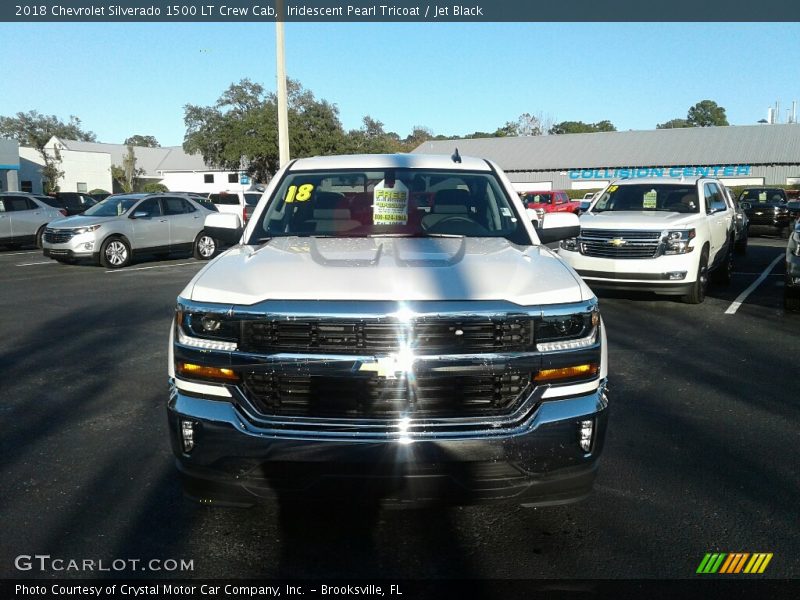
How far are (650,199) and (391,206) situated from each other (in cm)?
803

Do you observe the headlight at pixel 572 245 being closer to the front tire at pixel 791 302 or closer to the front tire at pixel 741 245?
the front tire at pixel 791 302

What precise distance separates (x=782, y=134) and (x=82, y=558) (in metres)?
67.4

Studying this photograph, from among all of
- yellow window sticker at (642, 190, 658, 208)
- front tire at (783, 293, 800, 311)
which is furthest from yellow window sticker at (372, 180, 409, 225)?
yellow window sticker at (642, 190, 658, 208)

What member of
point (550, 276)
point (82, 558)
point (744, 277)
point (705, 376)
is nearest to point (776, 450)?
point (705, 376)

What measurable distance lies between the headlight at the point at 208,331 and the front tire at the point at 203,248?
50.2 ft

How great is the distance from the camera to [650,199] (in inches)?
453

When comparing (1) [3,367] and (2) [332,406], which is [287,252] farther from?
(1) [3,367]

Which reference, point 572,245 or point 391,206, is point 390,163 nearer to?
point 391,206

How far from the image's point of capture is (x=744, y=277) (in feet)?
45.4

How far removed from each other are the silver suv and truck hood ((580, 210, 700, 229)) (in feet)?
32.2

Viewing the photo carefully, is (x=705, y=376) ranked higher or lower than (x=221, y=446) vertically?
lower

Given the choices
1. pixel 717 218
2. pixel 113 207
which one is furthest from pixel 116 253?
pixel 717 218

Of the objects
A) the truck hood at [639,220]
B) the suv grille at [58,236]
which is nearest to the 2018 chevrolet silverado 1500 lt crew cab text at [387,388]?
the truck hood at [639,220]

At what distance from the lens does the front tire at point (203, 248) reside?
18.1 m
